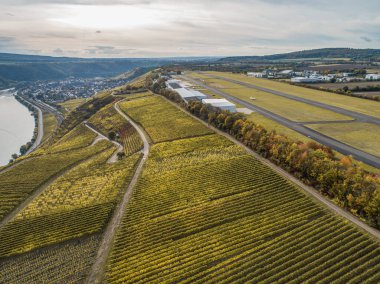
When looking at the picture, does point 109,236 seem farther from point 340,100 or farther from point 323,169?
point 340,100

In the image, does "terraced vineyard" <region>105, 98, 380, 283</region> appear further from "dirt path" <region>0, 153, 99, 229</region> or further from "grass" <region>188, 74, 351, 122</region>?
"grass" <region>188, 74, 351, 122</region>

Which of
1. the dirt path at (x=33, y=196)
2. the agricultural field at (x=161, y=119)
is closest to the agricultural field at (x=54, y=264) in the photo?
the dirt path at (x=33, y=196)

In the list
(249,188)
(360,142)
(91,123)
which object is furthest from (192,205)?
(91,123)

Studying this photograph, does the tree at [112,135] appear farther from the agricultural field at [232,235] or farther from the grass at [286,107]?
the grass at [286,107]

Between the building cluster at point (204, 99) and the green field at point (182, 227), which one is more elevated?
the building cluster at point (204, 99)

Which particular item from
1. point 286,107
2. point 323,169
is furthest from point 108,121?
point 323,169

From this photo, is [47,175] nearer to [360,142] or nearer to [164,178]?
[164,178]
